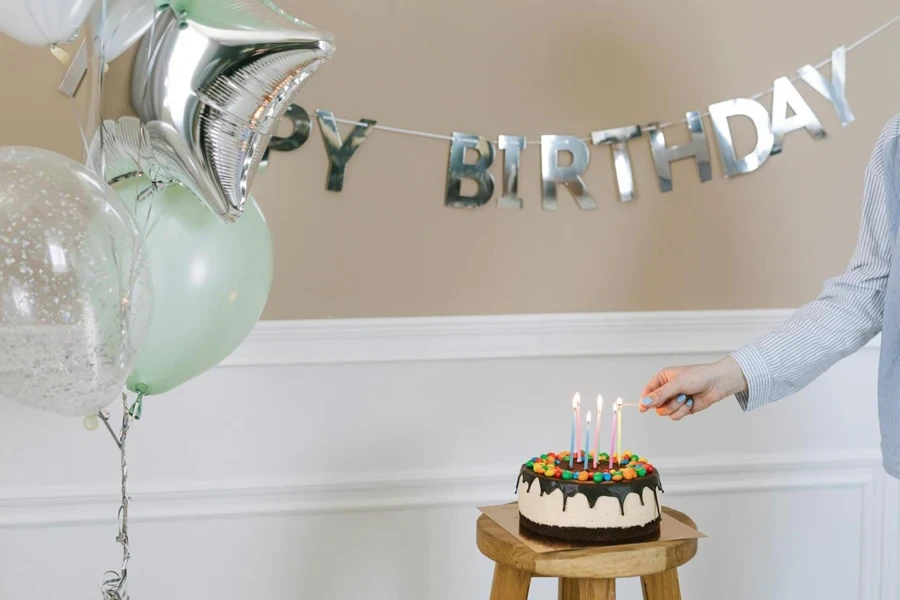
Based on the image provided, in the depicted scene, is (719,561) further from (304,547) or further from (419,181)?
(419,181)

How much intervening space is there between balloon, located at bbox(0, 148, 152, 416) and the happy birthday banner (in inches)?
30.8

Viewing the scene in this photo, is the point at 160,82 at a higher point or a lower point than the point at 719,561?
higher

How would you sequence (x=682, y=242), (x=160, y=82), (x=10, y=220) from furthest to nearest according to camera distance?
(x=682, y=242) → (x=160, y=82) → (x=10, y=220)

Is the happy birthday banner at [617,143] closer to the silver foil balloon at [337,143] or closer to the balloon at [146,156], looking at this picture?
the silver foil balloon at [337,143]

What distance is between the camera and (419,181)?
194 cm

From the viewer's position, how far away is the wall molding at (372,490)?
1863 mm

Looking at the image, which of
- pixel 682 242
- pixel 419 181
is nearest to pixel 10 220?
pixel 419 181

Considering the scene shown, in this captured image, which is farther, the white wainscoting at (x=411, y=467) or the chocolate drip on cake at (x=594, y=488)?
the white wainscoting at (x=411, y=467)

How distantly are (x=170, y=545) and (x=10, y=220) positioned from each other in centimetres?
105

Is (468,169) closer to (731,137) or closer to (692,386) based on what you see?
(731,137)

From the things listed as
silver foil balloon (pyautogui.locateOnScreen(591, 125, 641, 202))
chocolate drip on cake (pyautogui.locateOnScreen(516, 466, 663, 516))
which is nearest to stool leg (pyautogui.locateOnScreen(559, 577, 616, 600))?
chocolate drip on cake (pyautogui.locateOnScreen(516, 466, 663, 516))

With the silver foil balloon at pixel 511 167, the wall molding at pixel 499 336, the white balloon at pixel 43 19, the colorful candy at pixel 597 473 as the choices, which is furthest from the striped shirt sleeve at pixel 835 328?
the white balloon at pixel 43 19

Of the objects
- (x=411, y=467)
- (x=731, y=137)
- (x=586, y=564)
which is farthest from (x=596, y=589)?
(x=731, y=137)

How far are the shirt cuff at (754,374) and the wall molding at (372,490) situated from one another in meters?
0.63
